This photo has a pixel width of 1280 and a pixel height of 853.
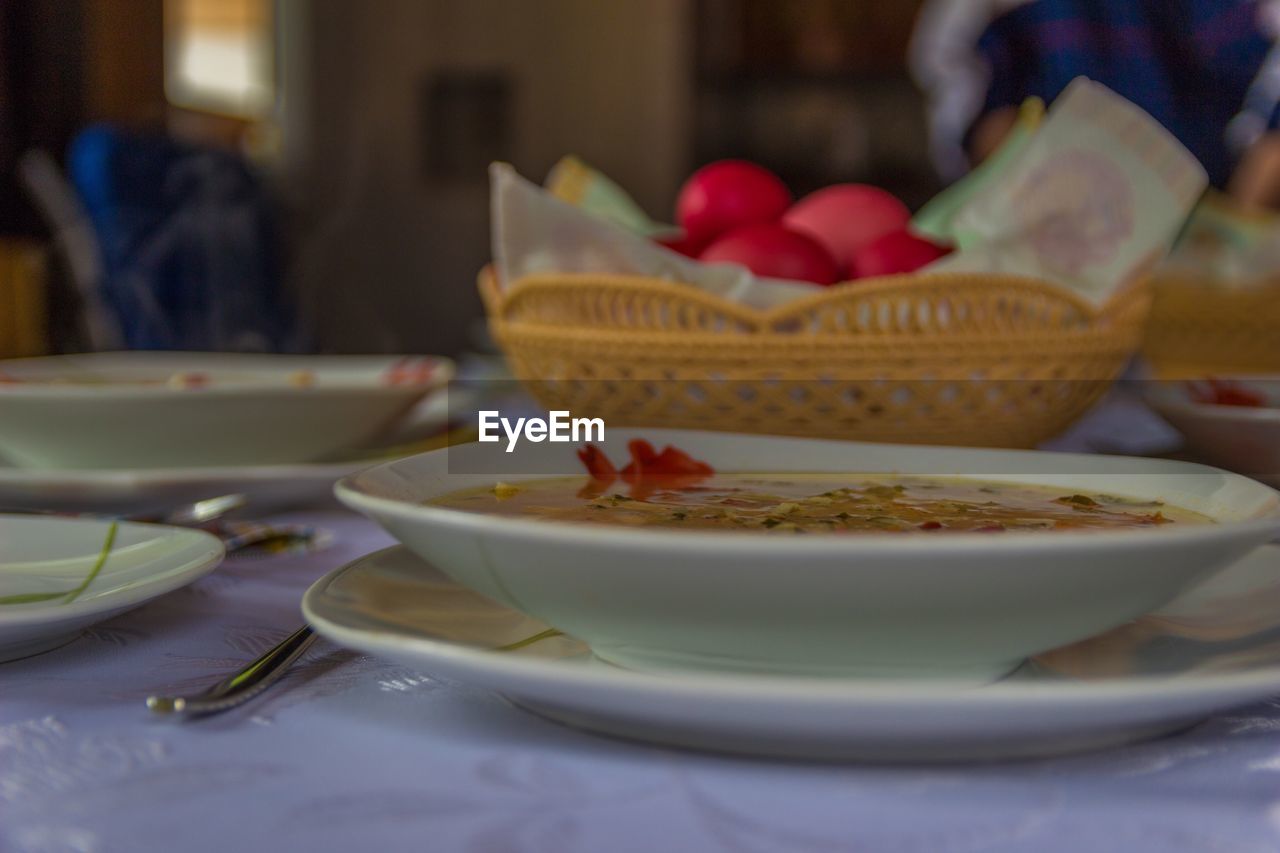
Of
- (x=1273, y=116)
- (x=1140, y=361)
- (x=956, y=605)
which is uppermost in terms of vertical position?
(x=1273, y=116)

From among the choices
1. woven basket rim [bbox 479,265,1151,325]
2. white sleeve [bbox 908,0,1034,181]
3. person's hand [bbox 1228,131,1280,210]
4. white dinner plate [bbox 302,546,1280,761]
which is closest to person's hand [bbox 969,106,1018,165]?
white sleeve [bbox 908,0,1034,181]

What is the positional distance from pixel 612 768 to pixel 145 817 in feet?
0.43

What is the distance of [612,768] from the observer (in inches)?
14.4

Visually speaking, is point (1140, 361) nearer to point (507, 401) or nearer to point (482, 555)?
point (507, 401)

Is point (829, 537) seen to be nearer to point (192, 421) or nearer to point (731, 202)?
point (192, 421)

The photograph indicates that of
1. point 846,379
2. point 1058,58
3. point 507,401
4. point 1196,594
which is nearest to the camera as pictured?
point 1196,594

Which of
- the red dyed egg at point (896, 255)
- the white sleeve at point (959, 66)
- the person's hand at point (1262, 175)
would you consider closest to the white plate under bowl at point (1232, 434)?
the red dyed egg at point (896, 255)

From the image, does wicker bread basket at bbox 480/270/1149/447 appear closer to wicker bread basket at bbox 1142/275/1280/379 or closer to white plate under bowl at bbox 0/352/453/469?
white plate under bowl at bbox 0/352/453/469

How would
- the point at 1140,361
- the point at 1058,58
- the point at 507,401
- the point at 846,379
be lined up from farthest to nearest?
the point at 1058,58 < the point at 1140,361 < the point at 507,401 < the point at 846,379

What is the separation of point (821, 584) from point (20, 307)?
3.40 metres

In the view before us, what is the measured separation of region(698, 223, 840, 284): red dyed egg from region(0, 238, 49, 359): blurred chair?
8.99 ft

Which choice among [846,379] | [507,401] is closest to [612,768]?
[846,379]

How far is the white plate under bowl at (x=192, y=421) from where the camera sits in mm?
792

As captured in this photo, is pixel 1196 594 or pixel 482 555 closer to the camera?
pixel 482 555
